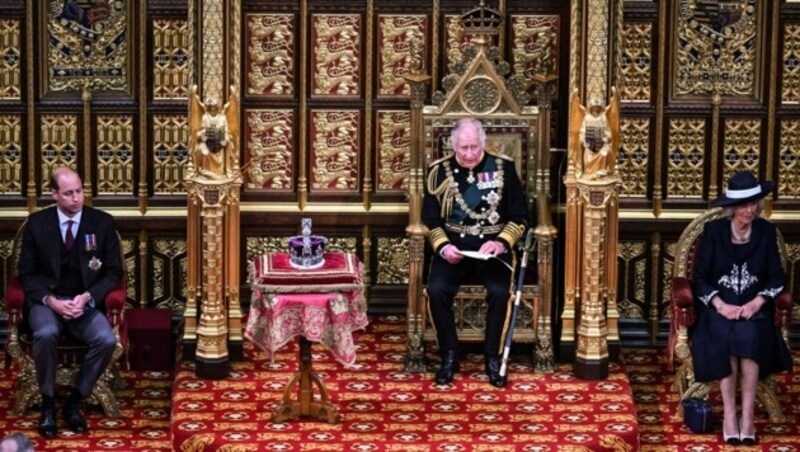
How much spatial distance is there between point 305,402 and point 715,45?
374 centimetres

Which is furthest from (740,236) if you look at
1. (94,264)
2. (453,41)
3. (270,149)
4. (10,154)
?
(10,154)

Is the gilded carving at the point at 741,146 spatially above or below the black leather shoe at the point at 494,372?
above

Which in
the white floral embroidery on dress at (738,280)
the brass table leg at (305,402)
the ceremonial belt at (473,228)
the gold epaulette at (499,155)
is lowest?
the brass table leg at (305,402)

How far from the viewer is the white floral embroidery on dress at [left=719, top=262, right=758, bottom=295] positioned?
12797 millimetres

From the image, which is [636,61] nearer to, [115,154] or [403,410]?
[403,410]

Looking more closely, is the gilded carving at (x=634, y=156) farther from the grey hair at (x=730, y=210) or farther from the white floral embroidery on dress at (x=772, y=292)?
the white floral embroidery on dress at (x=772, y=292)

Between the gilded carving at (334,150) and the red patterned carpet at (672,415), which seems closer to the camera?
the red patterned carpet at (672,415)

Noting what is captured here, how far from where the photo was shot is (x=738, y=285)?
12.8 metres

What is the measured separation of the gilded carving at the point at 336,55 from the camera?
1418cm

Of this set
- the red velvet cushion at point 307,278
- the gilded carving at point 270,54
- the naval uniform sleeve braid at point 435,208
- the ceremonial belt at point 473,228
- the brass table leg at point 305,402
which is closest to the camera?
the red velvet cushion at point 307,278

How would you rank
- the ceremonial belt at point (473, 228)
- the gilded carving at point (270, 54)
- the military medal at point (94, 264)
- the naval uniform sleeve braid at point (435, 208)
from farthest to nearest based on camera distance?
1. the gilded carving at point (270, 54)
2. the ceremonial belt at point (473, 228)
3. the naval uniform sleeve braid at point (435, 208)
4. the military medal at point (94, 264)

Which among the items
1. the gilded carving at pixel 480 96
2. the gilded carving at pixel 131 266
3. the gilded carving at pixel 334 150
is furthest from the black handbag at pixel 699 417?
the gilded carving at pixel 131 266

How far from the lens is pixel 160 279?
1438cm

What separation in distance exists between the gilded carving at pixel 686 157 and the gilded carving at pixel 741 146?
0.15 meters
